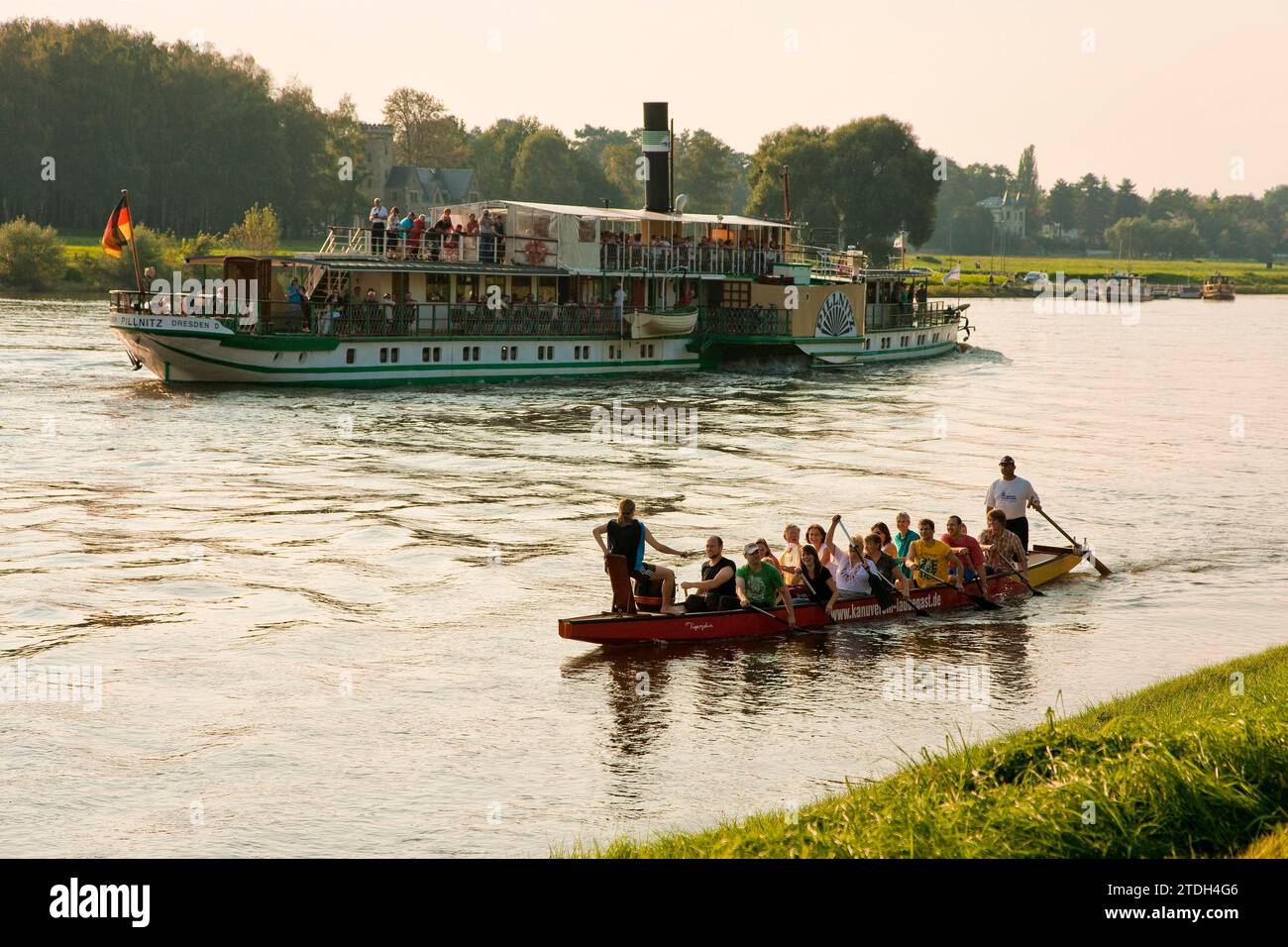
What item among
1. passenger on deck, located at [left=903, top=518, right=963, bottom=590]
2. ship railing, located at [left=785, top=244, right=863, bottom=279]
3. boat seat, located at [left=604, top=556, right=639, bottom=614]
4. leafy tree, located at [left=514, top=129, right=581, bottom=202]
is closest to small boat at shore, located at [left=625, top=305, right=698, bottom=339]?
ship railing, located at [left=785, top=244, right=863, bottom=279]

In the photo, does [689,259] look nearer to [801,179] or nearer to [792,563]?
[792,563]

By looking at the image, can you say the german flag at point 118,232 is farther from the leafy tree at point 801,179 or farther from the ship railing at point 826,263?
the leafy tree at point 801,179

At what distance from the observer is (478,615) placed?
70.9ft

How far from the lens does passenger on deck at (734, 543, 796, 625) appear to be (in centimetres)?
2045

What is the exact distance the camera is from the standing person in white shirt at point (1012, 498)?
23.6m

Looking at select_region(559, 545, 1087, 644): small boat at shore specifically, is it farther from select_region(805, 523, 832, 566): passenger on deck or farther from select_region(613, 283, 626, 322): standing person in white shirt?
select_region(613, 283, 626, 322): standing person in white shirt

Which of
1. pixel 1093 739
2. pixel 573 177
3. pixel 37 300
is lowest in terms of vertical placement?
pixel 1093 739

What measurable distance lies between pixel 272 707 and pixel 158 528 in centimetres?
1178

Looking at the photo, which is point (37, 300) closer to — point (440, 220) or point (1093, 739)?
point (440, 220)

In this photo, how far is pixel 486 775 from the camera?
14766 millimetres

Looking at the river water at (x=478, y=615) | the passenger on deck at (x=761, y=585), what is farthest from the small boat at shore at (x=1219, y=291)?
the passenger on deck at (x=761, y=585)

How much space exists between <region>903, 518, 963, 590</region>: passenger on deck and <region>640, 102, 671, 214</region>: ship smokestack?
1834 inches

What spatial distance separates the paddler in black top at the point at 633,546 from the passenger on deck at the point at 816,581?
2278mm
